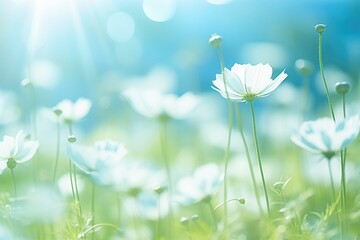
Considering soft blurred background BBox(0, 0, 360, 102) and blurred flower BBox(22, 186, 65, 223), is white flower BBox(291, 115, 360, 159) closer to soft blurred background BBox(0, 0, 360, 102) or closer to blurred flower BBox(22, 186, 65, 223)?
blurred flower BBox(22, 186, 65, 223)

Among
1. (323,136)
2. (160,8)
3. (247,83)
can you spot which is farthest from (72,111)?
(160,8)

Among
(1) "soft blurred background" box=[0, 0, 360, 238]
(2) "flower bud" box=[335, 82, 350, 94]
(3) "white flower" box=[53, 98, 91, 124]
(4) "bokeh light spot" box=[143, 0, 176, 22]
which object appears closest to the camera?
(2) "flower bud" box=[335, 82, 350, 94]

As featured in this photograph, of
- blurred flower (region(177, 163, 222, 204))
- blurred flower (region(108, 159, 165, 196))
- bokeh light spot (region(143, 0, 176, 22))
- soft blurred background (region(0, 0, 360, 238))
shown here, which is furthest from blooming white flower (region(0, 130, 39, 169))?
bokeh light spot (region(143, 0, 176, 22))

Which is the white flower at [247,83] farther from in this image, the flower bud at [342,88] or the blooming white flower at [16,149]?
the blooming white flower at [16,149]

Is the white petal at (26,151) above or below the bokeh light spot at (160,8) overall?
above

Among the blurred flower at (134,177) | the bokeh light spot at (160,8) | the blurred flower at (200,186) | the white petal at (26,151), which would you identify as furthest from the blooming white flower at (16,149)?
the bokeh light spot at (160,8)

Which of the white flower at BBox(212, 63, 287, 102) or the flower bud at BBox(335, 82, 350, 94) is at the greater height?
the white flower at BBox(212, 63, 287, 102)
